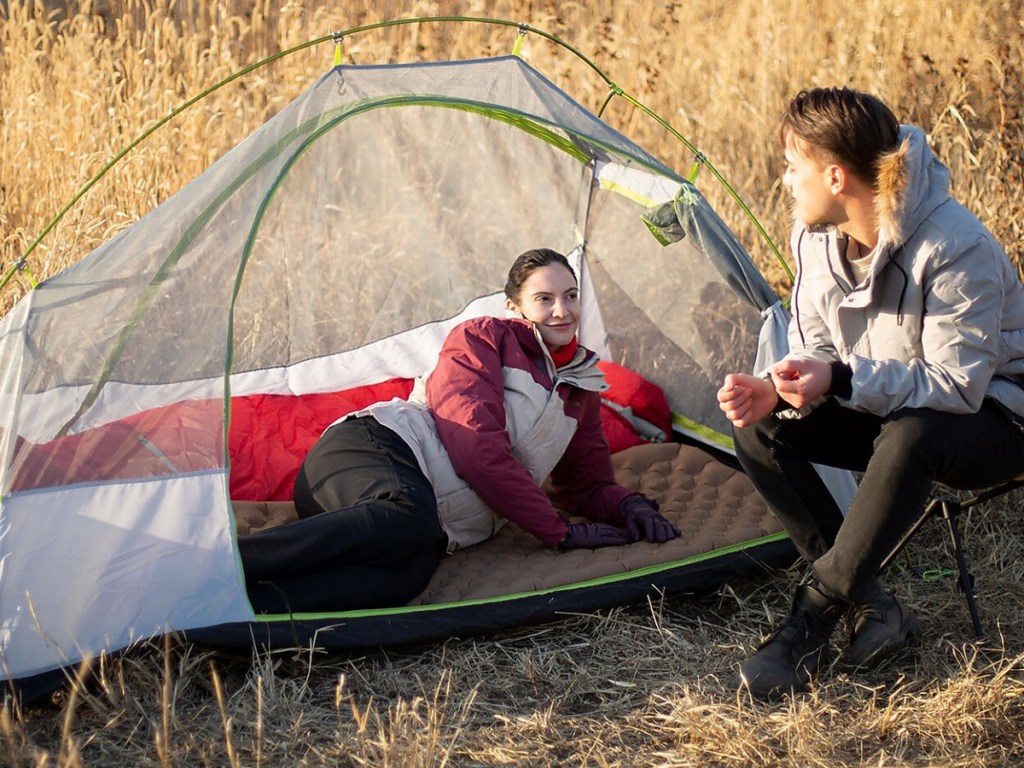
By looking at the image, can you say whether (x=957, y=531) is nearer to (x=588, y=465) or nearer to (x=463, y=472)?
(x=588, y=465)

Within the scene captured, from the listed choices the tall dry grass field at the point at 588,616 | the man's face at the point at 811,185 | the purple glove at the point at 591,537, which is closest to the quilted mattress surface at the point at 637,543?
the purple glove at the point at 591,537

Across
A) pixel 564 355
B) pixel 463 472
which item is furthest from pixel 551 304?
pixel 463 472

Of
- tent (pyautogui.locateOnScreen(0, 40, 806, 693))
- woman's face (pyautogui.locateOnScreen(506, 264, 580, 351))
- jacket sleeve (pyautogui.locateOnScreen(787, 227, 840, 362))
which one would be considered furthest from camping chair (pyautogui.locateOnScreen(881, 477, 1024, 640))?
woman's face (pyautogui.locateOnScreen(506, 264, 580, 351))

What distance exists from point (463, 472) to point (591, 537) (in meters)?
0.39

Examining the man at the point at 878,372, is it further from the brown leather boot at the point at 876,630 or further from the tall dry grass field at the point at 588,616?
the tall dry grass field at the point at 588,616

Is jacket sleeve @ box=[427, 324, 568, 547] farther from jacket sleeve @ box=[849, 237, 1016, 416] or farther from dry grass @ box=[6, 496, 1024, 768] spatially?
jacket sleeve @ box=[849, 237, 1016, 416]

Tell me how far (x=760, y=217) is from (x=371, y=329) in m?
2.00

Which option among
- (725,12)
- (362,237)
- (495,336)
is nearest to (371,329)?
(362,237)

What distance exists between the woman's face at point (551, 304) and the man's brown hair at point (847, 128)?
36.6 inches

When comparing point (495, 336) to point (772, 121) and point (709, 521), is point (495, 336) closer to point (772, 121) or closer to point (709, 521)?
point (709, 521)

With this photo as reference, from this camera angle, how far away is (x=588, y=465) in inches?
134

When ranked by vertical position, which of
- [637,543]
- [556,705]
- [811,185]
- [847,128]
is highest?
[847,128]

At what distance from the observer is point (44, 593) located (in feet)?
8.01

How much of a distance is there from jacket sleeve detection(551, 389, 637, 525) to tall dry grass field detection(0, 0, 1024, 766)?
18.8 inches
